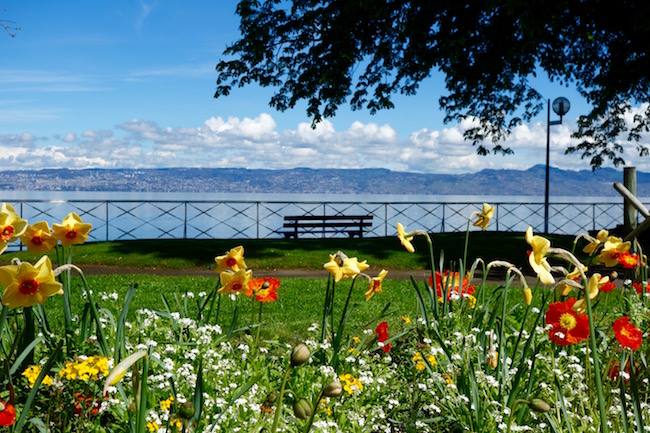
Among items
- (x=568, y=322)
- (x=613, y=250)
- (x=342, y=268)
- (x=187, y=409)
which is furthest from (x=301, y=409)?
(x=613, y=250)

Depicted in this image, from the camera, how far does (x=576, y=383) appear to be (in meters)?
2.90

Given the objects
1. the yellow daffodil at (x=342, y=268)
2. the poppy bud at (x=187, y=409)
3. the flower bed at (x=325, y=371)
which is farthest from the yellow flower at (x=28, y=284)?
the yellow daffodil at (x=342, y=268)

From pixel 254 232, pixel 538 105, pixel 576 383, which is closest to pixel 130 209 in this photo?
pixel 254 232

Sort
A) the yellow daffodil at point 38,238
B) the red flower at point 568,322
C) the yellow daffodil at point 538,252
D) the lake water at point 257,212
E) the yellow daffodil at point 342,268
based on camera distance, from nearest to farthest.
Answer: the yellow daffodil at point 538,252 → the red flower at point 568,322 → the yellow daffodil at point 342,268 → the yellow daffodil at point 38,238 → the lake water at point 257,212

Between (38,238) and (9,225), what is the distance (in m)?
0.34

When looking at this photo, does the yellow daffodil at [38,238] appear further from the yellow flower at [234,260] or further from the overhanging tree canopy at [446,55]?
the overhanging tree canopy at [446,55]

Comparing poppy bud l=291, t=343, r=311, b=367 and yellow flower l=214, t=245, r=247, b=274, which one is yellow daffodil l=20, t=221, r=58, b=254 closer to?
yellow flower l=214, t=245, r=247, b=274

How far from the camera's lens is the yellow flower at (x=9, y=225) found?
2.45 m

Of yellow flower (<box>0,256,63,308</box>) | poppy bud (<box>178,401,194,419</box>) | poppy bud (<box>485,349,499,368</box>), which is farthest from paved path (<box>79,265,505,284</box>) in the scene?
poppy bud (<box>178,401,194,419</box>)

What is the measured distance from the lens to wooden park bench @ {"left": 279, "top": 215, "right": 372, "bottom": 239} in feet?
54.3

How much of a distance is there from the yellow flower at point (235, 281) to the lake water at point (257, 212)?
1257 centimetres

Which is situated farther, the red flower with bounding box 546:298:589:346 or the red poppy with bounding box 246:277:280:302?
the red poppy with bounding box 246:277:280:302

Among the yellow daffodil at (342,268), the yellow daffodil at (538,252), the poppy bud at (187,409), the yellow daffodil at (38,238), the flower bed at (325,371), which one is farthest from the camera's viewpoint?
the yellow daffodil at (38,238)

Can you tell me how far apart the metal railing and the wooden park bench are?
39 cm
